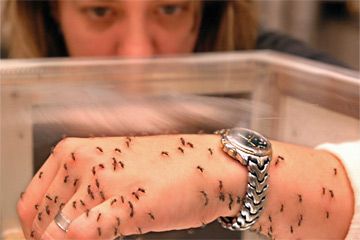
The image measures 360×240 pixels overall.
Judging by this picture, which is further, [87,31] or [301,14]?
[301,14]

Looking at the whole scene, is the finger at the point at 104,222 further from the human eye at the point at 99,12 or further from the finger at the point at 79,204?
the human eye at the point at 99,12

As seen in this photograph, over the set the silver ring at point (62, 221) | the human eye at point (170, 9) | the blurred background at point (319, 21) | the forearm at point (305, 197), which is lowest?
the blurred background at point (319, 21)

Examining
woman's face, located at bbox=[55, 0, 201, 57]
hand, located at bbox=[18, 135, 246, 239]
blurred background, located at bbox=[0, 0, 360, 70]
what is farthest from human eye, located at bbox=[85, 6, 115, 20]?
blurred background, located at bbox=[0, 0, 360, 70]

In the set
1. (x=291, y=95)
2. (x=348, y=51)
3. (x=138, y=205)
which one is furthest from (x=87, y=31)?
(x=348, y=51)

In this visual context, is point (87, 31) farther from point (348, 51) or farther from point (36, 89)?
point (348, 51)

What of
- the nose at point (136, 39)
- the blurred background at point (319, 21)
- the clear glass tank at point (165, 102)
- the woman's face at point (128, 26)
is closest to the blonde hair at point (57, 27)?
the woman's face at point (128, 26)

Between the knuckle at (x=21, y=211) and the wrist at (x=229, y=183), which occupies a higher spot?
the wrist at (x=229, y=183)

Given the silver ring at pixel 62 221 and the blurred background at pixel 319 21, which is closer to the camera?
the silver ring at pixel 62 221

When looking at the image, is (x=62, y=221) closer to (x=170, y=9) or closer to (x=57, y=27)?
(x=170, y=9)
